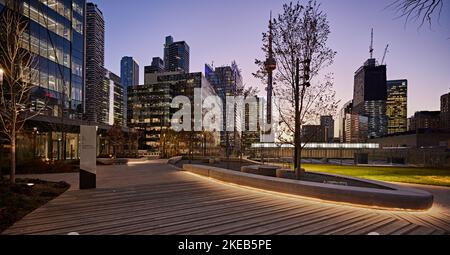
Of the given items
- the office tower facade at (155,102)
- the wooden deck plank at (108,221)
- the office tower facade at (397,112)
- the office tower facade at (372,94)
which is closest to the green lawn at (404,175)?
the wooden deck plank at (108,221)

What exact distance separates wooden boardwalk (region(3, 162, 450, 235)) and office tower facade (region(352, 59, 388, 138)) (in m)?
156

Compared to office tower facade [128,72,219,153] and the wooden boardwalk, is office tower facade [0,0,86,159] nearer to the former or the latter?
the wooden boardwalk

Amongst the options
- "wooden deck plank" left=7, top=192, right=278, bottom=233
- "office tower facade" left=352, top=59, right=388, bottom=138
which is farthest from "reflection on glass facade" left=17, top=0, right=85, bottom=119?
"office tower facade" left=352, top=59, right=388, bottom=138

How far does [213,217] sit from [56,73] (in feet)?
138

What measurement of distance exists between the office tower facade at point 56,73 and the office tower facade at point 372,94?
148988 mm

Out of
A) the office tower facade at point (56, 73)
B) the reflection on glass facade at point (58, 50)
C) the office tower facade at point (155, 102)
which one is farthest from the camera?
the office tower facade at point (155, 102)

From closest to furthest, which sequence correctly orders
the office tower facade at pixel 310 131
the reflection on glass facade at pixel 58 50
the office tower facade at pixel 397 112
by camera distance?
the office tower facade at pixel 310 131 → the reflection on glass facade at pixel 58 50 → the office tower facade at pixel 397 112

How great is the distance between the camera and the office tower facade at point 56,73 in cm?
3155

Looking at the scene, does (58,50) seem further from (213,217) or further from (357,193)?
(357,193)

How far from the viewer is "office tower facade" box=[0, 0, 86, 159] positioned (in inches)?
1242

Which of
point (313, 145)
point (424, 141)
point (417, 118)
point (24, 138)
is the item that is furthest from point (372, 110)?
point (24, 138)

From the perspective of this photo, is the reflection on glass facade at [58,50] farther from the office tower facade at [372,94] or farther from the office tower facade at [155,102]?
the office tower facade at [372,94]

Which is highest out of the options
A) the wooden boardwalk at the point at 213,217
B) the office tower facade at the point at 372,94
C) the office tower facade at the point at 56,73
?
the office tower facade at the point at 372,94

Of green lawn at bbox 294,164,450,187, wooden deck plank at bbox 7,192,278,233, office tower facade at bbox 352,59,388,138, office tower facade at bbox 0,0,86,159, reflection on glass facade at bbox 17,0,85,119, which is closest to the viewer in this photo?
wooden deck plank at bbox 7,192,278,233
